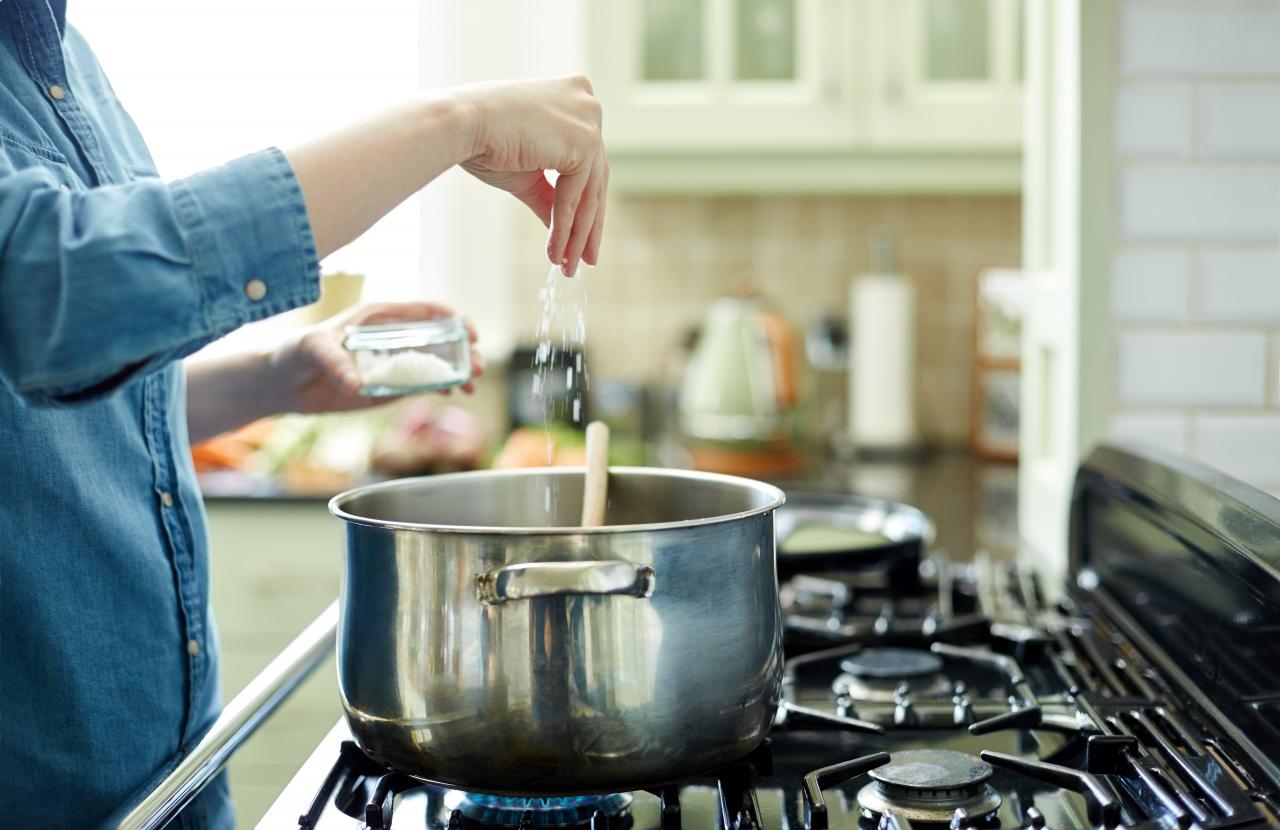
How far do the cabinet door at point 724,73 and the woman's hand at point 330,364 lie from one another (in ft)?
4.47

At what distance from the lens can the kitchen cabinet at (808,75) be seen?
2.27 meters

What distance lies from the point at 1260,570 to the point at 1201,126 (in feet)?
2.21

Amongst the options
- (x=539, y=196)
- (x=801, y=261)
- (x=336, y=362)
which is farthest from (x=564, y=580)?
(x=801, y=261)

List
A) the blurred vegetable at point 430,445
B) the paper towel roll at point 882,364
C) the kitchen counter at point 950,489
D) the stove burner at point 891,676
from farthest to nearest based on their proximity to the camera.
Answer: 1. the paper towel roll at point 882,364
2. the blurred vegetable at point 430,445
3. the kitchen counter at point 950,489
4. the stove burner at point 891,676

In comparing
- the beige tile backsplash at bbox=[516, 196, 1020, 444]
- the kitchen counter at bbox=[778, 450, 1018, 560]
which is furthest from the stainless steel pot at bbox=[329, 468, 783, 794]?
the beige tile backsplash at bbox=[516, 196, 1020, 444]

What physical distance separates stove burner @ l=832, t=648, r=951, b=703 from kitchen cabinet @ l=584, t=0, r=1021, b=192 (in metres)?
1.49

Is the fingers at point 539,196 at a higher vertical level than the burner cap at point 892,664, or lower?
higher

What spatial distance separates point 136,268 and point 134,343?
33 millimetres

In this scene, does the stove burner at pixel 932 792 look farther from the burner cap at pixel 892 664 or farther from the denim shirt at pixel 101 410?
the denim shirt at pixel 101 410

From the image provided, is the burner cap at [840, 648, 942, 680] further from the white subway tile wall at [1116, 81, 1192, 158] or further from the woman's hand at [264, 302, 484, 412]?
the white subway tile wall at [1116, 81, 1192, 158]

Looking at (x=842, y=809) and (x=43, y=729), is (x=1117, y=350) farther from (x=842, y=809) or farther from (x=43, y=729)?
(x=43, y=729)

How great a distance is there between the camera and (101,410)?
80 centimetres

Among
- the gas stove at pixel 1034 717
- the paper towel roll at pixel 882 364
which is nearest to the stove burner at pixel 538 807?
the gas stove at pixel 1034 717

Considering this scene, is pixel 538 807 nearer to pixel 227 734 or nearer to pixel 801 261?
pixel 227 734
